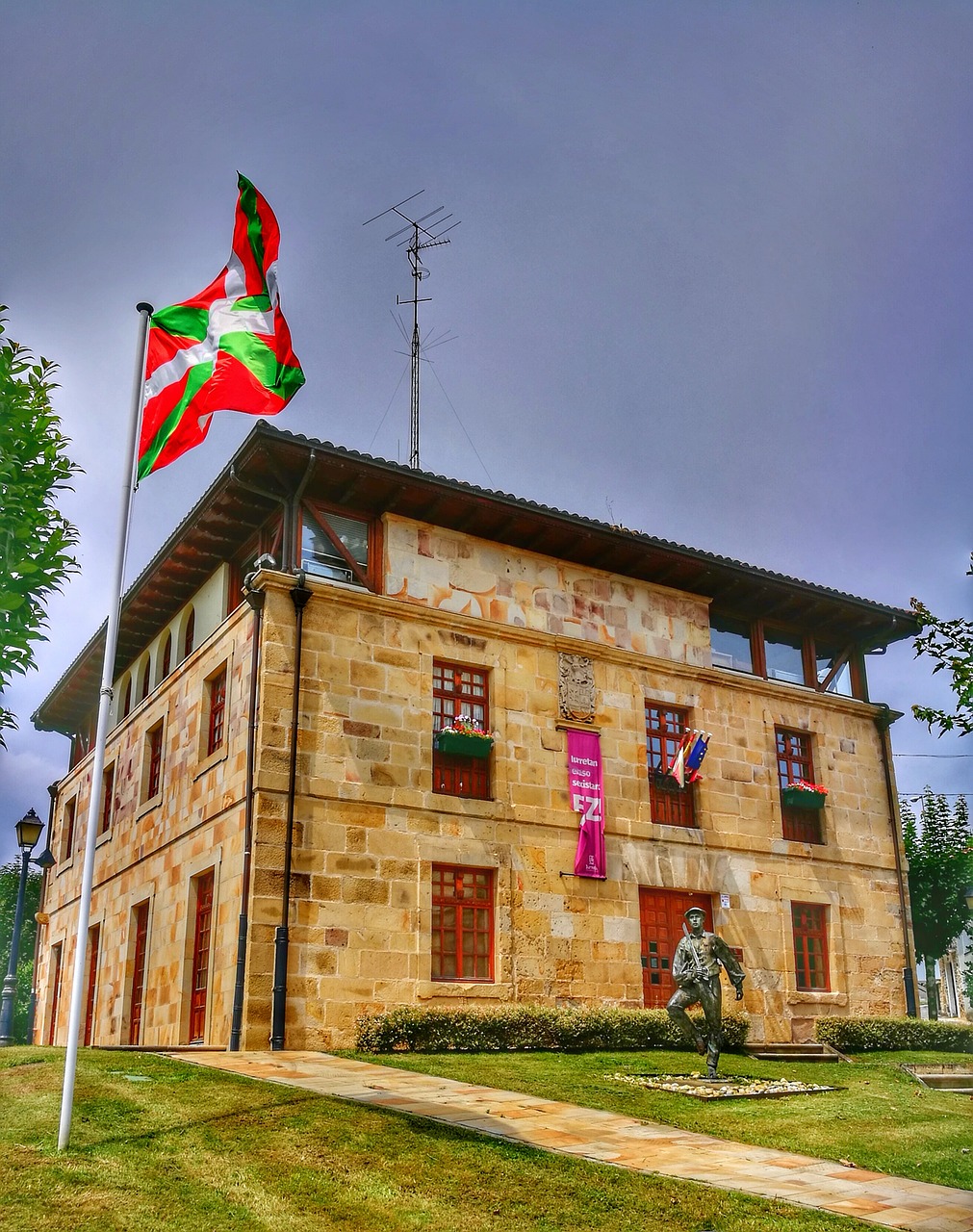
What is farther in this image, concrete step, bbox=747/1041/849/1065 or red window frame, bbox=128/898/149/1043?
red window frame, bbox=128/898/149/1043

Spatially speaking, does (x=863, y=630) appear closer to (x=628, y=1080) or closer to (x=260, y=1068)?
(x=628, y=1080)

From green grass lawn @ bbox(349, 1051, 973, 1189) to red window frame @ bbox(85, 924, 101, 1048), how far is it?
1045 cm

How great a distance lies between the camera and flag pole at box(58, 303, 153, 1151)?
9.27 m

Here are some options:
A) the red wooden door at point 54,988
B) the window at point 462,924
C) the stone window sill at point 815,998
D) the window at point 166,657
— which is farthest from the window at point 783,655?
the red wooden door at point 54,988

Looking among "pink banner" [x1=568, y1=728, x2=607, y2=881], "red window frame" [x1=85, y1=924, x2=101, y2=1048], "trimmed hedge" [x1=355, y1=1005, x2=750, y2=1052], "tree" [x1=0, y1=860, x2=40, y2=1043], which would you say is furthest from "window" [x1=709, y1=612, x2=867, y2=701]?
"tree" [x1=0, y1=860, x2=40, y2=1043]

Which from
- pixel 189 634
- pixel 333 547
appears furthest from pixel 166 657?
pixel 333 547

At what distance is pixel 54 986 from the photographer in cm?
2947

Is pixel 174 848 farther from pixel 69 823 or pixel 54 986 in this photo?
pixel 69 823

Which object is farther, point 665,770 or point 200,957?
point 665,770

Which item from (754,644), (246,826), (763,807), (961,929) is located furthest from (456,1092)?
(961,929)

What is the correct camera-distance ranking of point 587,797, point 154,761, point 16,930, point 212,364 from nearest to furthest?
point 212,364 < point 587,797 < point 16,930 < point 154,761

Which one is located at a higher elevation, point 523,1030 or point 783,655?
point 783,655

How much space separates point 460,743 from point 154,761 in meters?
7.44

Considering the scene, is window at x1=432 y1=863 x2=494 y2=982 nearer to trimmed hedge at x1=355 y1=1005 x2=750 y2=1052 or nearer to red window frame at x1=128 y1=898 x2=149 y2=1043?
trimmed hedge at x1=355 y1=1005 x2=750 y2=1052
